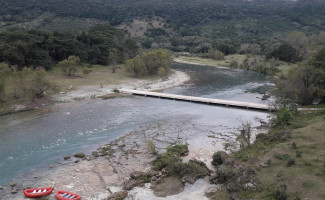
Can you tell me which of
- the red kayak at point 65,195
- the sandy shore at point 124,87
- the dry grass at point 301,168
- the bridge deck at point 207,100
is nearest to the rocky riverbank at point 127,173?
the red kayak at point 65,195

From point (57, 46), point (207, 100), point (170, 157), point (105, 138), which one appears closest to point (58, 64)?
point (57, 46)

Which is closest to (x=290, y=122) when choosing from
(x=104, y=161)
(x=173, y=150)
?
(x=173, y=150)

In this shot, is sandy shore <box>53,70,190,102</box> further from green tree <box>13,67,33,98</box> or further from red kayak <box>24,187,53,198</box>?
red kayak <box>24,187,53,198</box>

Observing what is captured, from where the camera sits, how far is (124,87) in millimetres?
66125

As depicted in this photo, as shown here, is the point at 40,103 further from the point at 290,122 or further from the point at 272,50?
the point at 272,50

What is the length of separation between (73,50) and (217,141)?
201 feet

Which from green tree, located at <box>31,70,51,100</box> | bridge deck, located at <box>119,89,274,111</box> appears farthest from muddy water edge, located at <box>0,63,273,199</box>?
green tree, located at <box>31,70,51,100</box>

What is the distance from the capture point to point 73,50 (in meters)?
81.8

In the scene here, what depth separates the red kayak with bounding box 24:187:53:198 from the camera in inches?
899

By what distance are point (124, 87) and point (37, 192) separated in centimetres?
4433

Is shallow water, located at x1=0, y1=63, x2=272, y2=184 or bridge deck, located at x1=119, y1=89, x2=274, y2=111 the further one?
bridge deck, located at x1=119, y1=89, x2=274, y2=111

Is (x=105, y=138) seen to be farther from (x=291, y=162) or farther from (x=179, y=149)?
(x=291, y=162)

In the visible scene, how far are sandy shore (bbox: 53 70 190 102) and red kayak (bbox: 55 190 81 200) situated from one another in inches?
1286

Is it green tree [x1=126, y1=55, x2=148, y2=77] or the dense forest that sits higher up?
the dense forest
